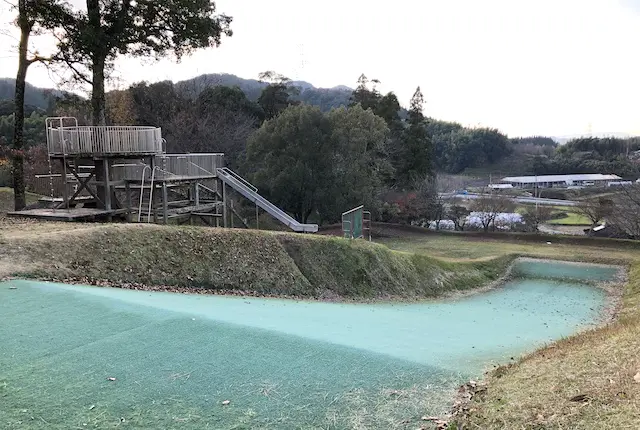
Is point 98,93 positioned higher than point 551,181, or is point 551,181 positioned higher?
point 98,93

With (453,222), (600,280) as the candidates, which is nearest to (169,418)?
(600,280)

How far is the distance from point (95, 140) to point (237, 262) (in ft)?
22.8

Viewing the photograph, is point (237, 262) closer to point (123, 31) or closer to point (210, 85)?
point (123, 31)

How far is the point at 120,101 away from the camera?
38219 mm

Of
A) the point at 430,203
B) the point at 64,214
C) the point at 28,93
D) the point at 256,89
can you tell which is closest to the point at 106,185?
the point at 64,214

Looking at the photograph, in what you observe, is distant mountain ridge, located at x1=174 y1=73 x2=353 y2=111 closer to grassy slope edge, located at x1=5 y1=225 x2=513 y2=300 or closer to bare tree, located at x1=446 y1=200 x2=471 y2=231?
bare tree, located at x1=446 y1=200 x2=471 y2=231

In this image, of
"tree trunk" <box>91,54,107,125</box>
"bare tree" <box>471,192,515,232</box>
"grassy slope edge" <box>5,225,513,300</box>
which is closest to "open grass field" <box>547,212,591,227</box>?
"bare tree" <box>471,192,515,232</box>

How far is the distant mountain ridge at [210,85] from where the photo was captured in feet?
155

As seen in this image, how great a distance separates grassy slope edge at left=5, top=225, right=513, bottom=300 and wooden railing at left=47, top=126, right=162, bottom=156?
4.64 metres

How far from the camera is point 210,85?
47.9m

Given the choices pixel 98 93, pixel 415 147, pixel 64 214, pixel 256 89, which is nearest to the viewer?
pixel 64 214

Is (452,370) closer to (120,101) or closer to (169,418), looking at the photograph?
(169,418)

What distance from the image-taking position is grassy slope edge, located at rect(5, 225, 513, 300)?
34.4 feet

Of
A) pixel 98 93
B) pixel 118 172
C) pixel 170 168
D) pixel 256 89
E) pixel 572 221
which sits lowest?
pixel 572 221
